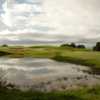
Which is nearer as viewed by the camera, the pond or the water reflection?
the pond

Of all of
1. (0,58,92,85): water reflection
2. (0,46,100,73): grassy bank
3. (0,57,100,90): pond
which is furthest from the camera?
(0,46,100,73): grassy bank

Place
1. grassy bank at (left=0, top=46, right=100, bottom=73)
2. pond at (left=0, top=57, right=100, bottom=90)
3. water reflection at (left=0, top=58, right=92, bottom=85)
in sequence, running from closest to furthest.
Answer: pond at (left=0, top=57, right=100, bottom=90), water reflection at (left=0, top=58, right=92, bottom=85), grassy bank at (left=0, top=46, right=100, bottom=73)

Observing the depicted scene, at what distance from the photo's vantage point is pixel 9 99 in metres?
20.4

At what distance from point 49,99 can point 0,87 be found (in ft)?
17.2

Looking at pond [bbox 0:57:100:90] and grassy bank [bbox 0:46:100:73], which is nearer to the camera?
pond [bbox 0:57:100:90]

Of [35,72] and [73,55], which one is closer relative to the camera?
[35,72]

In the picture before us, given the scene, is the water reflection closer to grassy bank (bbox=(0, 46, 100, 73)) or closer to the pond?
the pond

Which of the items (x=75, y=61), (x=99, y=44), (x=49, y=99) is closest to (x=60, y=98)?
(x=49, y=99)

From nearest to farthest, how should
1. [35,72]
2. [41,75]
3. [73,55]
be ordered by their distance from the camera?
[41,75]
[35,72]
[73,55]

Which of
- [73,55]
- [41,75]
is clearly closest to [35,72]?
[41,75]

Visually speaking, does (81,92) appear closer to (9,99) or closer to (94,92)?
(94,92)

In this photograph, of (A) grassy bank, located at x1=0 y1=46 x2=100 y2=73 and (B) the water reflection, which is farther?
(A) grassy bank, located at x1=0 y1=46 x2=100 y2=73

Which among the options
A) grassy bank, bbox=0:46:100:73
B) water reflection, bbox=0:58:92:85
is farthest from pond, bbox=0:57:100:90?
grassy bank, bbox=0:46:100:73

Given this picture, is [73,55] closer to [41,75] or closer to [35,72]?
[35,72]
